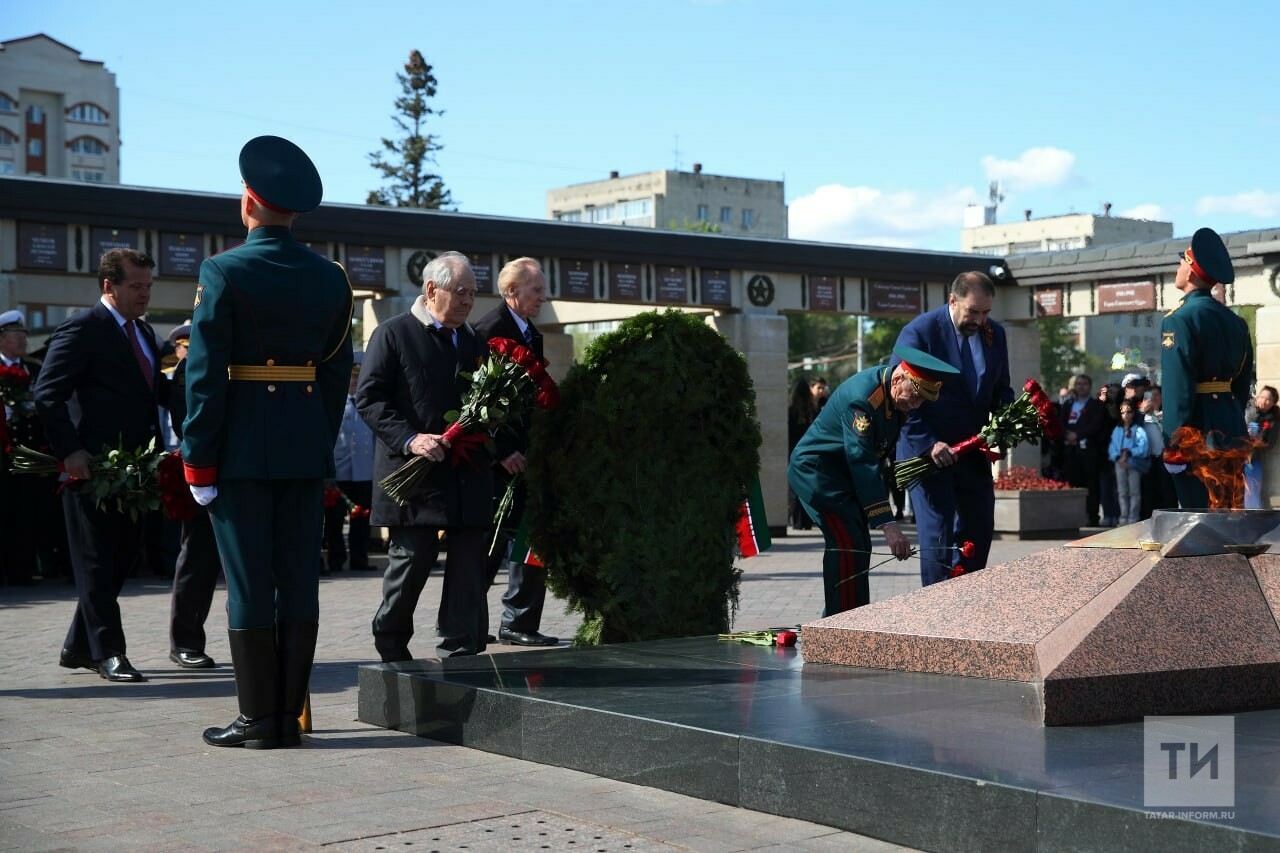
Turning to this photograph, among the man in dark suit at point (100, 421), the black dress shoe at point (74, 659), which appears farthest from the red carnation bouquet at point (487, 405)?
the black dress shoe at point (74, 659)

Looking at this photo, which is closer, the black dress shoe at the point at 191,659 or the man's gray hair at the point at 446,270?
the man's gray hair at the point at 446,270

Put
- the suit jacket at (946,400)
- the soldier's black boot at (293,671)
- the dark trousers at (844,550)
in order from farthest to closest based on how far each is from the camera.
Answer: the suit jacket at (946,400) < the dark trousers at (844,550) < the soldier's black boot at (293,671)

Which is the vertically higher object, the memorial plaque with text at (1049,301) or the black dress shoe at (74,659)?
the memorial plaque with text at (1049,301)

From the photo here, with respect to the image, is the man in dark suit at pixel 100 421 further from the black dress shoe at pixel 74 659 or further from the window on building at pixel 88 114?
the window on building at pixel 88 114

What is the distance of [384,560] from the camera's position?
55.6ft

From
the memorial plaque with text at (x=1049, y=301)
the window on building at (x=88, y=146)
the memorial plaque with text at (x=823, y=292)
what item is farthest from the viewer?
the window on building at (x=88, y=146)

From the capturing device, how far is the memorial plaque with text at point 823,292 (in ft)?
70.4

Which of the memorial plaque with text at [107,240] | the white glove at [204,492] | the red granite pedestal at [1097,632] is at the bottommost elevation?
the red granite pedestal at [1097,632]

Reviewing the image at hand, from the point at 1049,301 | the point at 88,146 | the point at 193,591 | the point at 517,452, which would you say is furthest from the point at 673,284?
the point at 88,146

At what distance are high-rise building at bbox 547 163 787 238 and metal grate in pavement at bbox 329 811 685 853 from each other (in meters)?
131

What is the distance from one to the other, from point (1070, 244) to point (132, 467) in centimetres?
13324

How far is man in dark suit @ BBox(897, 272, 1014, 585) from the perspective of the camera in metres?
9.16

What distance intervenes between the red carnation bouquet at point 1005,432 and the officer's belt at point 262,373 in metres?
3.81
